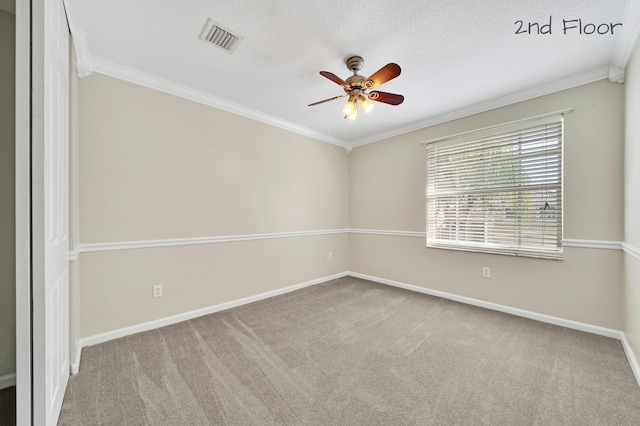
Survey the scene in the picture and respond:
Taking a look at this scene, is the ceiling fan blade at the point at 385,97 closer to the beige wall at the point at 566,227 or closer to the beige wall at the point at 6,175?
the beige wall at the point at 566,227

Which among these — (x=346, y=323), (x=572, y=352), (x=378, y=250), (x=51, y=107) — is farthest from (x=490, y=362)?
(x=51, y=107)

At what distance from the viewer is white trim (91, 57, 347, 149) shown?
7.48 feet

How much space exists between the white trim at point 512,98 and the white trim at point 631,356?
241 centimetres

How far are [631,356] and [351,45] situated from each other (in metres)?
3.34

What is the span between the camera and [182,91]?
2693 millimetres

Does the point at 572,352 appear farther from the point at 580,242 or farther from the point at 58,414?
the point at 58,414

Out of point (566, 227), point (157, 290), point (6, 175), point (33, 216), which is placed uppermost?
point (6, 175)

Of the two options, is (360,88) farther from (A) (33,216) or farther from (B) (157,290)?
(B) (157,290)

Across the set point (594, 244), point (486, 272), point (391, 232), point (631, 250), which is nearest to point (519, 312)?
point (486, 272)

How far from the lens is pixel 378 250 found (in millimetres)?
4234

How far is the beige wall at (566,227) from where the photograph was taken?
2334 mm

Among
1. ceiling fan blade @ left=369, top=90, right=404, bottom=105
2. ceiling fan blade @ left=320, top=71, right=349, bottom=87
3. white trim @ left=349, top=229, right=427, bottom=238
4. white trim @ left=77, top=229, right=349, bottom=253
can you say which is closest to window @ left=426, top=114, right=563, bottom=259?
white trim @ left=349, top=229, right=427, bottom=238

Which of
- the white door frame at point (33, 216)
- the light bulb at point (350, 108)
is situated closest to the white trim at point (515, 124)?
the light bulb at point (350, 108)

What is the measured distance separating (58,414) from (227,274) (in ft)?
5.67
